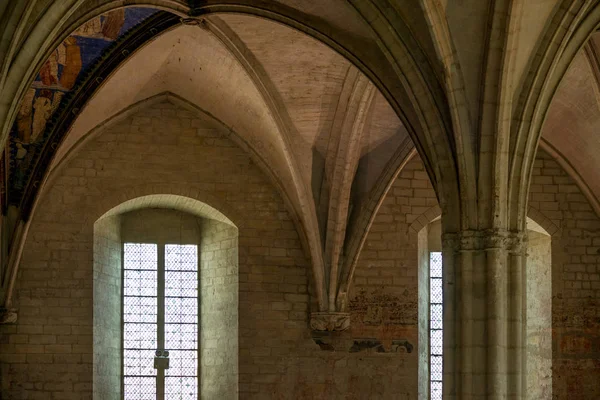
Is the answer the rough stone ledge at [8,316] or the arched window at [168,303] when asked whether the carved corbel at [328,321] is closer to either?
the arched window at [168,303]

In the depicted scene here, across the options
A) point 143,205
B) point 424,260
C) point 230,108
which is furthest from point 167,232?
point 424,260

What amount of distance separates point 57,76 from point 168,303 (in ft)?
15.6

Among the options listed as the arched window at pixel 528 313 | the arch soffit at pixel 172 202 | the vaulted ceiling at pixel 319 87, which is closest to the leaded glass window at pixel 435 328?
the arched window at pixel 528 313

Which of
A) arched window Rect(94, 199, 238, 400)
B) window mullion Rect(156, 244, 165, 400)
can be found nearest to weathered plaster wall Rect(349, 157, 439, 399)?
arched window Rect(94, 199, 238, 400)

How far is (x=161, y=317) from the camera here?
22.2 m

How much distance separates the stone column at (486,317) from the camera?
48.5 feet

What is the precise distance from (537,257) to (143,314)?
248 inches

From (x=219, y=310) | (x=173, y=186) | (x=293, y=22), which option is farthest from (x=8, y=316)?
(x=293, y=22)

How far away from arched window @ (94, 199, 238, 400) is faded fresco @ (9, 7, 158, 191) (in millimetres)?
2166

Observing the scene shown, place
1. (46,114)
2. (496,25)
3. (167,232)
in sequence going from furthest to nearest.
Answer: (167,232), (46,114), (496,25)

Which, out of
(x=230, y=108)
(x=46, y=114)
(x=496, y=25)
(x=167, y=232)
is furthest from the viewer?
(x=167, y=232)

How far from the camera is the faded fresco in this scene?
61.0 feet

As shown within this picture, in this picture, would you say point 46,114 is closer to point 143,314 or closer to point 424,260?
point 143,314

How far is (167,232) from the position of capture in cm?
2253
